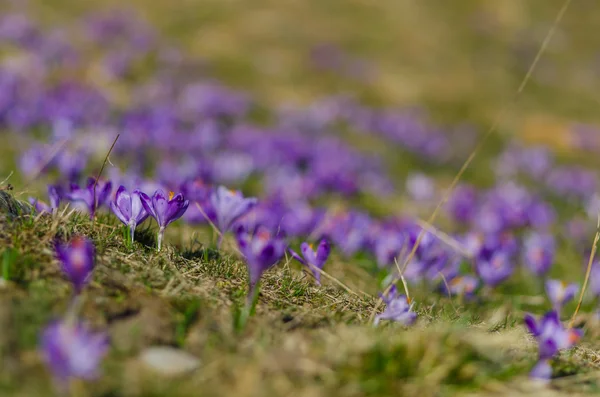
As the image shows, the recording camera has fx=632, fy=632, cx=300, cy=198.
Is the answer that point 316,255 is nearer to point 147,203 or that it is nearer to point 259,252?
point 259,252

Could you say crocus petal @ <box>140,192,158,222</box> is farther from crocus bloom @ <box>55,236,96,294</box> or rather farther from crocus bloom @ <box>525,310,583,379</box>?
crocus bloom @ <box>525,310,583,379</box>

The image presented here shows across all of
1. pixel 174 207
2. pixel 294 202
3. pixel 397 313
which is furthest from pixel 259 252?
pixel 294 202

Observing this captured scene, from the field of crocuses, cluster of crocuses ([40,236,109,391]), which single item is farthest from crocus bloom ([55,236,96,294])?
cluster of crocuses ([40,236,109,391])

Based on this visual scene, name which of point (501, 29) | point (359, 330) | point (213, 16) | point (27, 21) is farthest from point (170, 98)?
point (501, 29)

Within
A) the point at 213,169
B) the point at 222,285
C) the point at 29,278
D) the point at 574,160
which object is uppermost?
the point at 29,278

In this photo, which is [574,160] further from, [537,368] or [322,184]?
[537,368]

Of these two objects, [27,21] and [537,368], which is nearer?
[537,368]
